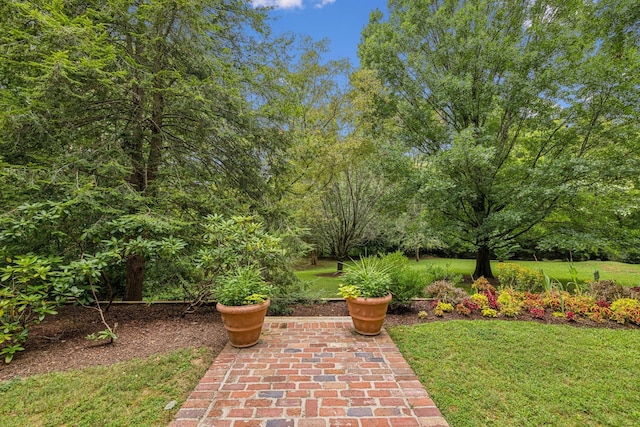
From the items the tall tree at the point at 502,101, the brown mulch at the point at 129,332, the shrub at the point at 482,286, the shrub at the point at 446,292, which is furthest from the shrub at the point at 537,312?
the tall tree at the point at 502,101

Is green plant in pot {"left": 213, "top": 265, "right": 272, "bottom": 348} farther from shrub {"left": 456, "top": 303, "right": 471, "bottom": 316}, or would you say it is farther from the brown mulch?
shrub {"left": 456, "top": 303, "right": 471, "bottom": 316}

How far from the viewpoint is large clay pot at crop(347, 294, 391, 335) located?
3.66 meters

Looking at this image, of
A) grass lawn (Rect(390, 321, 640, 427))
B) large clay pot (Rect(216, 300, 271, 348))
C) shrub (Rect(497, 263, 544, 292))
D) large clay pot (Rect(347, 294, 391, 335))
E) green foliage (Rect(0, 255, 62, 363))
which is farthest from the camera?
shrub (Rect(497, 263, 544, 292))

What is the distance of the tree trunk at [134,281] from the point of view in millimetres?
5074

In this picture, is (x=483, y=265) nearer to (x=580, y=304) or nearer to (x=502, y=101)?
(x=580, y=304)

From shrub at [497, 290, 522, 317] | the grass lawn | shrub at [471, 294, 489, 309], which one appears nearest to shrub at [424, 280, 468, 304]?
shrub at [471, 294, 489, 309]

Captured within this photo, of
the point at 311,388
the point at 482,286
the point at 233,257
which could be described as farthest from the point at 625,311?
the point at 233,257

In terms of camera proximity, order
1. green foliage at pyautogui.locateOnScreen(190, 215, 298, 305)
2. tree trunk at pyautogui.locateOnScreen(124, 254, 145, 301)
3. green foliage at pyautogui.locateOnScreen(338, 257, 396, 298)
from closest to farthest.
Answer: green foliage at pyautogui.locateOnScreen(190, 215, 298, 305)
green foliage at pyautogui.locateOnScreen(338, 257, 396, 298)
tree trunk at pyautogui.locateOnScreen(124, 254, 145, 301)

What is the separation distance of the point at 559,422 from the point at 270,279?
3.98 m

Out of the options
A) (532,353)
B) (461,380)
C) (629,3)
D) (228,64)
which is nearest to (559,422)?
(461,380)

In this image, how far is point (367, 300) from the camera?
365 centimetres

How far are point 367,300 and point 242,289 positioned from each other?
1.68 m

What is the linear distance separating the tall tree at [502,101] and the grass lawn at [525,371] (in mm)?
3120

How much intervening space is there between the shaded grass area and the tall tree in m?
5.82
